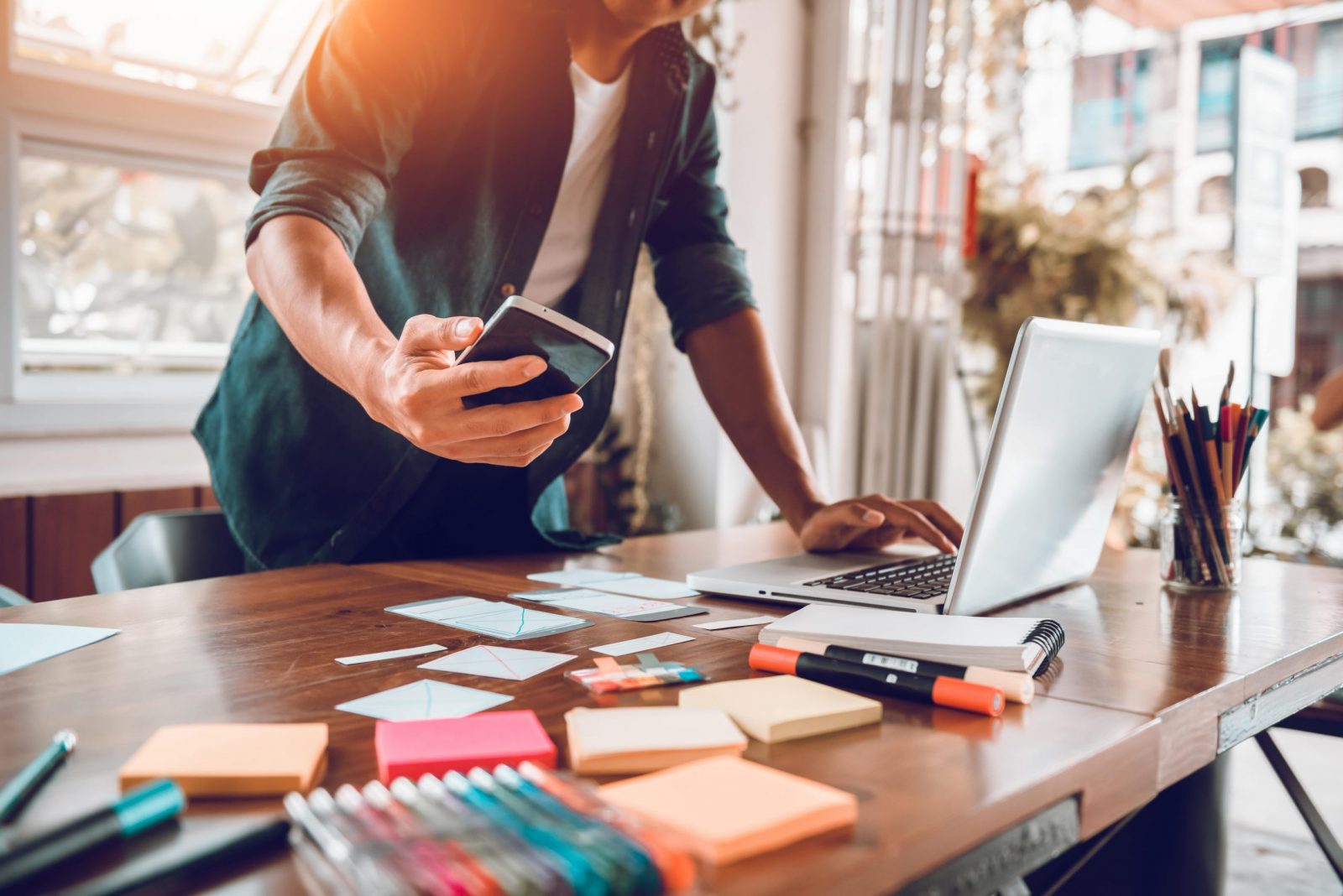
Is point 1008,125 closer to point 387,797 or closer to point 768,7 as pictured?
point 768,7

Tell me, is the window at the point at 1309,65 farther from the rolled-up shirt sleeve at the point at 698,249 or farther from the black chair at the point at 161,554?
the black chair at the point at 161,554

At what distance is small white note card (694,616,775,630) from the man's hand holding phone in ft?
0.70

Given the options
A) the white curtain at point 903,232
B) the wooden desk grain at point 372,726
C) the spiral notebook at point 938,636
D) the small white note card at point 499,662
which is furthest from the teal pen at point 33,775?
the white curtain at point 903,232

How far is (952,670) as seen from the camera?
701 millimetres

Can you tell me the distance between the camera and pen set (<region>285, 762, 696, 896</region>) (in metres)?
0.38

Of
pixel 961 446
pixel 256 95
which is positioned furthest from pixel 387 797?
pixel 961 446

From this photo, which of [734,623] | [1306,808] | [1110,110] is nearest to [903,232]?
[1110,110]

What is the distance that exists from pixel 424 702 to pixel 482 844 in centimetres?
29

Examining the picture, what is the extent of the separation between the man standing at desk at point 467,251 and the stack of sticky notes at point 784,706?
0.53 meters

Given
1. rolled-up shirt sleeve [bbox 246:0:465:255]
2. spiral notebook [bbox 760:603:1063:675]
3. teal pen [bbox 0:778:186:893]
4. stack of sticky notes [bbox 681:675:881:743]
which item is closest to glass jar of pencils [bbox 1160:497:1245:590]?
spiral notebook [bbox 760:603:1063:675]

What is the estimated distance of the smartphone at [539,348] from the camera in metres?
0.77

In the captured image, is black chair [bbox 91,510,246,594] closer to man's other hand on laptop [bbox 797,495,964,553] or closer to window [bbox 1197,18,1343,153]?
man's other hand on laptop [bbox 797,495,964,553]

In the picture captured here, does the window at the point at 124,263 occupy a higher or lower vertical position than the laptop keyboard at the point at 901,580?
higher

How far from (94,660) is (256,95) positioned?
2.12 metres
